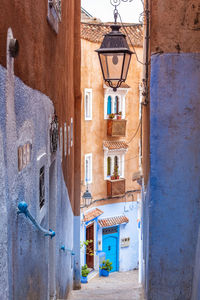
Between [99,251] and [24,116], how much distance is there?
54.6ft

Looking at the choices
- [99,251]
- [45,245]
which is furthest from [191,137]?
[99,251]

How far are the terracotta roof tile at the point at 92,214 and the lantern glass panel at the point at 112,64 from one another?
460 inches

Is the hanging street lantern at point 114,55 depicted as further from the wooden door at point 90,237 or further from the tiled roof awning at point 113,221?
the tiled roof awning at point 113,221

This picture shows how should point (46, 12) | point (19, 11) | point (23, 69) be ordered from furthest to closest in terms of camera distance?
point (46, 12) → point (23, 69) → point (19, 11)

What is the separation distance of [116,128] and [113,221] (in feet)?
14.2

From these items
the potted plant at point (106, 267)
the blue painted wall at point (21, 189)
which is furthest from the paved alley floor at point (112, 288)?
the blue painted wall at point (21, 189)

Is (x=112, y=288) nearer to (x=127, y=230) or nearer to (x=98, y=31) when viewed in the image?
(x=127, y=230)

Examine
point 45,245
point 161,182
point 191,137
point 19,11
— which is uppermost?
point 19,11

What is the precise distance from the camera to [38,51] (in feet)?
13.1

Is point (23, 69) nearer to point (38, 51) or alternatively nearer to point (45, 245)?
point (38, 51)

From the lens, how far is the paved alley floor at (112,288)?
352 inches

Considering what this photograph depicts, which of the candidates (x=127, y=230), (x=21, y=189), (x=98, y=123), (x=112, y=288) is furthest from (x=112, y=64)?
(x=127, y=230)

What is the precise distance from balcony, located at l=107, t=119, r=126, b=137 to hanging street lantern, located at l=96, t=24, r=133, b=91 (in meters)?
12.6

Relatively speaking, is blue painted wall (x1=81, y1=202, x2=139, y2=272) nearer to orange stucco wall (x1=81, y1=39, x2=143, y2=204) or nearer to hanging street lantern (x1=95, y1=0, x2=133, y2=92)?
orange stucco wall (x1=81, y1=39, x2=143, y2=204)
